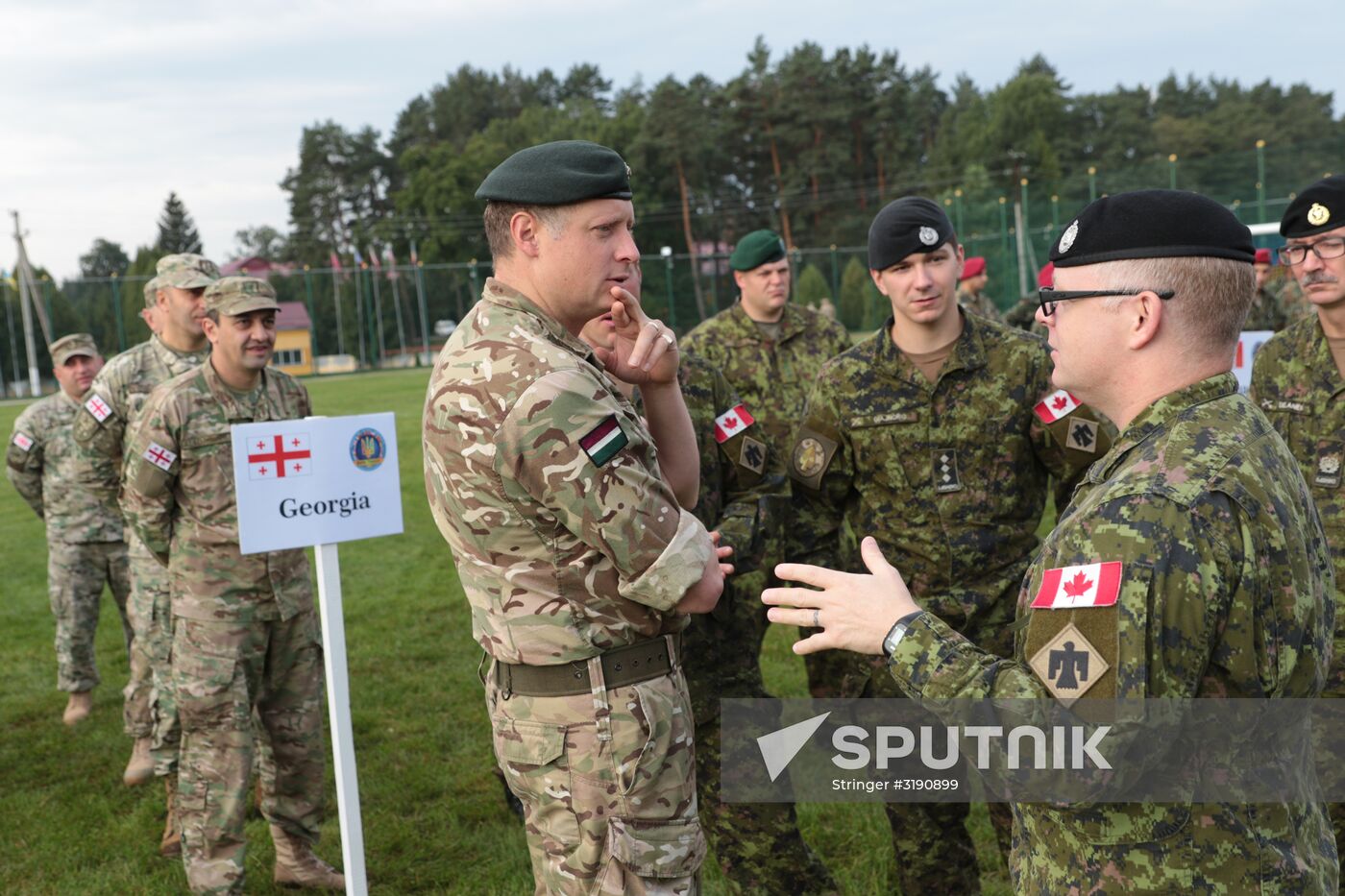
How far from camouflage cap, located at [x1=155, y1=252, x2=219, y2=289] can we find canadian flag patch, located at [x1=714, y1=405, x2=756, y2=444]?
3.15 metres

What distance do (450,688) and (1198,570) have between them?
6.18m

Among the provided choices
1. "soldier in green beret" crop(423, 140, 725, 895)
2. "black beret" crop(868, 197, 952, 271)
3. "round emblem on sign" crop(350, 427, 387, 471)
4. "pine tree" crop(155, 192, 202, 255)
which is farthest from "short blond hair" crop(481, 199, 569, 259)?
"pine tree" crop(155, 192, 202, 255)

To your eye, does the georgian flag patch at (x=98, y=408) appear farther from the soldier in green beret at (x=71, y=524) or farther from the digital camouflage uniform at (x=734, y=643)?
the digital camouflage uniform at (x=734, y=643)

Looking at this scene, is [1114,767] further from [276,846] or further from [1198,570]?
[276,846]

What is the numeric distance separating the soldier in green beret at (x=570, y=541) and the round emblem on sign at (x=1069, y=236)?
95cm

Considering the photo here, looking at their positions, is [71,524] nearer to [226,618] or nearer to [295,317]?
[226,618]

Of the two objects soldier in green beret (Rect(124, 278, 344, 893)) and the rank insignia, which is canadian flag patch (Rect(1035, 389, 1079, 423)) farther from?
soldier in green beret (Rect(124, 278, 344, 893))

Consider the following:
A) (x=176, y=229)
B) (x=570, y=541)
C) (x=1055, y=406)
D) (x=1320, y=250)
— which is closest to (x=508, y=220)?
(x=570, y=541)

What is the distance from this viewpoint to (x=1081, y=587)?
1809mm

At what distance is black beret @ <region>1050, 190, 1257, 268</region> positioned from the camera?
1.91 metres

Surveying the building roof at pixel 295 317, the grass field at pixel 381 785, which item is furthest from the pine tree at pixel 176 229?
the grass field at pixel 381 785

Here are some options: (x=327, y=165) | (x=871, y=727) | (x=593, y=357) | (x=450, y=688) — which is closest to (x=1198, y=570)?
(x=593, y=357)

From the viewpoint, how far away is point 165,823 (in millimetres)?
5492

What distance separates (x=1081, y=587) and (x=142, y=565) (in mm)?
4888
